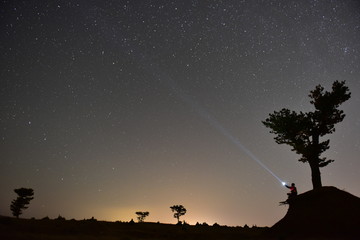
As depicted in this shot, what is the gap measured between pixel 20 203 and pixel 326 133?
65.5 meters

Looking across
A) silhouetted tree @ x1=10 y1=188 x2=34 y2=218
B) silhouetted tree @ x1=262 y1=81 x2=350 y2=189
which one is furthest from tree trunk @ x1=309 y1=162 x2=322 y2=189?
silhouetted tree @ x1=10 y1=188 x2=34 y2=218

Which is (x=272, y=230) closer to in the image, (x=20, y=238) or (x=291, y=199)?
(x=291, y=199)

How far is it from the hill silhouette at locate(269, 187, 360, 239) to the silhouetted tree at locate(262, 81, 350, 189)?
275 cm

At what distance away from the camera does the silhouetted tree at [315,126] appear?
2508 centimetres

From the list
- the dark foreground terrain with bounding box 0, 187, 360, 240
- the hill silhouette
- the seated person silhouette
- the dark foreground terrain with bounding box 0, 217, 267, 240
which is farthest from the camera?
the seated person silhouette

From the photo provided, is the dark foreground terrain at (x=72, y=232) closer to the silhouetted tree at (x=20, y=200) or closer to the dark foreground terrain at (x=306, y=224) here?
the dark foreground terrain at (x=306, y=224)

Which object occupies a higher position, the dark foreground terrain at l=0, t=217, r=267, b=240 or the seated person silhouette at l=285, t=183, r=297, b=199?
the seated person silhouette at l=285, t=183, r=297, b=199

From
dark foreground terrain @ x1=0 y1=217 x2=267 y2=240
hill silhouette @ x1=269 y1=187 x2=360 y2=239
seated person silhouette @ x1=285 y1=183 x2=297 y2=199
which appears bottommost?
dark foreground terrain @ x1=0 y1=217 x2=267 y2=240

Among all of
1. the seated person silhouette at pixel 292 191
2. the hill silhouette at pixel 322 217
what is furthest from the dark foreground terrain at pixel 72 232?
the seated person silhouette at pixel 292 191

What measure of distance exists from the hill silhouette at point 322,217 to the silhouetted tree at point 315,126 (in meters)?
2.75

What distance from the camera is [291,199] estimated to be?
2433 cm

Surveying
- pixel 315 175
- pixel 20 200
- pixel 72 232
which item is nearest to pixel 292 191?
pixel 315 175

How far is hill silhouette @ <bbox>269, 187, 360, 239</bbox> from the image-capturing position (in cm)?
1869

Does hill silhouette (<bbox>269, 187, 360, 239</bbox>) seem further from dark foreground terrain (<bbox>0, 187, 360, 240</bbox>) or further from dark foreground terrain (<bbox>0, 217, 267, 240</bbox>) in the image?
dark foreground terrain (<bbox>0, 217, 267, 240</bbox>)
